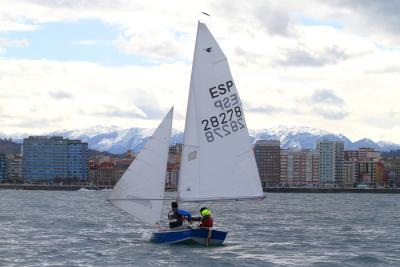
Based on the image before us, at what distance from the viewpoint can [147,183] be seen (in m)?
34.1

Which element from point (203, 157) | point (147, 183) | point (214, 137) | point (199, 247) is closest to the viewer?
point (203, 157)

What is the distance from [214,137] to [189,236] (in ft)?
13.8

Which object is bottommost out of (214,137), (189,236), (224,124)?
(189,236)

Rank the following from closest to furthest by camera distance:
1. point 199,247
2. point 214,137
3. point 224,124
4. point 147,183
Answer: point 214,137 → point 224,124 → point 147,183 → point 199,247

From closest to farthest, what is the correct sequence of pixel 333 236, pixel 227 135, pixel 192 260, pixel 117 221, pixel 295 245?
pixel 192 260 < pixel 227 135 < pixel 295 245 < pixel 333 236 < pixel 117 221

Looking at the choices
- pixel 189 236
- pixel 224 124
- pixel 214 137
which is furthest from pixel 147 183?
pixel 224 124

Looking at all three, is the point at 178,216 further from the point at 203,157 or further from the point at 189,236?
the point at 203,157

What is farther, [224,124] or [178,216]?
[178,216]

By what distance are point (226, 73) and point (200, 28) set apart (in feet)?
7.33

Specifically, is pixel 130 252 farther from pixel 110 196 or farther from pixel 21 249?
pixel 21 249

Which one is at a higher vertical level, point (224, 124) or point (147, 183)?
point (224, 124)

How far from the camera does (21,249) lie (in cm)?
3572

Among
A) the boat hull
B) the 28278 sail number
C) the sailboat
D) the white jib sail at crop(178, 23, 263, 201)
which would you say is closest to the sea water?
the boat hull

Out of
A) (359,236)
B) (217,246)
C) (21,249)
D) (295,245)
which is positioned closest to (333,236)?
(359,236)
